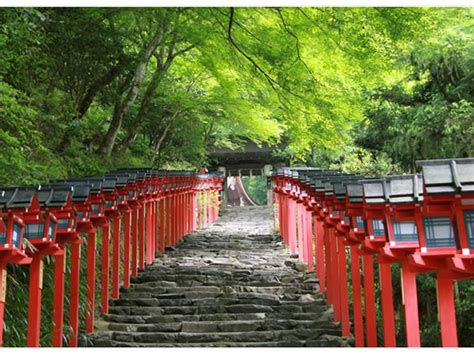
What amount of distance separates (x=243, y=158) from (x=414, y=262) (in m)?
Answer: 14.8

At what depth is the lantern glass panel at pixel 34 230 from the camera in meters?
3.62

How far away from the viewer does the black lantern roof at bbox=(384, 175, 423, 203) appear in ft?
9.72

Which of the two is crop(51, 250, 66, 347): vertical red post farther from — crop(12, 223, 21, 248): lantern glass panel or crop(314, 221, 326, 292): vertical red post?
crop(314, 221, 326, 292): vertical red post

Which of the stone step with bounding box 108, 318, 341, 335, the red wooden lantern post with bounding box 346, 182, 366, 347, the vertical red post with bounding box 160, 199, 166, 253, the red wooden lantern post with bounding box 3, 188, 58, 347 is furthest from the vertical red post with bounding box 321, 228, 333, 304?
the vertical red post with bounding box 160, 199, 166, 253

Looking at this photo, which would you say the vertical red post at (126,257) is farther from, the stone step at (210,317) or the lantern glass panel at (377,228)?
the lantern glass panel at (377,228)

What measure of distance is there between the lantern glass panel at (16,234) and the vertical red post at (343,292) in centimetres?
299

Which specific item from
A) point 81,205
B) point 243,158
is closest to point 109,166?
point 81,205

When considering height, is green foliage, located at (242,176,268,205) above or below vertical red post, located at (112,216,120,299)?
above

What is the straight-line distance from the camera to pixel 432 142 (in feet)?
23.6

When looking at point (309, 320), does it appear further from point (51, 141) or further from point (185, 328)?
point (51, 141)

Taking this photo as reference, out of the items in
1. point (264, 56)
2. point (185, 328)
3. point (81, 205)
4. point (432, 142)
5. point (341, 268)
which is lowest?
point (185, 328)

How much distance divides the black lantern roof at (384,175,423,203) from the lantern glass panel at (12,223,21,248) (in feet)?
6.88

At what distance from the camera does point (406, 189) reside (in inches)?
119

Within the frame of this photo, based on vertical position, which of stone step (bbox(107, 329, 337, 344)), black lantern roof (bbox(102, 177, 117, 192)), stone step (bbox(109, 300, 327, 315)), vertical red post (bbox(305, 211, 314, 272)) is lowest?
stone step (bbox(107, 329, 337, 344))
